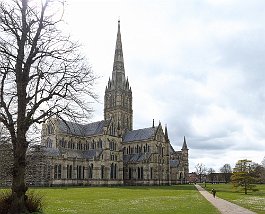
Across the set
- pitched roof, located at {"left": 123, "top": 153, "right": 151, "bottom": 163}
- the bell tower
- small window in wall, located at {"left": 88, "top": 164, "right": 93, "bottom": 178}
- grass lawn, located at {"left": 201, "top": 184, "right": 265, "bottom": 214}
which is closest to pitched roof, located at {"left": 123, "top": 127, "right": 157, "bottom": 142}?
the bell tower

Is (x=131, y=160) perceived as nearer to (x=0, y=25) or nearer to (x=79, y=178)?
(x=79, y=178)

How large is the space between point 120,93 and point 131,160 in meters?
23.3

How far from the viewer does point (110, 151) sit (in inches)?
3388

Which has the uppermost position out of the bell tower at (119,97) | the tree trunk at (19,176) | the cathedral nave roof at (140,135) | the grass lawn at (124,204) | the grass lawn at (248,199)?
the bell tower at (119,97)

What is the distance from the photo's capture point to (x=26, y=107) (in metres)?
19.9

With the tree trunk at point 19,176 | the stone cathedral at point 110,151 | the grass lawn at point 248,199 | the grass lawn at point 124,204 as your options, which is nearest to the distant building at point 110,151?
the stone cathedral at point 110,151

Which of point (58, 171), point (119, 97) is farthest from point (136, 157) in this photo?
point (58, 171)

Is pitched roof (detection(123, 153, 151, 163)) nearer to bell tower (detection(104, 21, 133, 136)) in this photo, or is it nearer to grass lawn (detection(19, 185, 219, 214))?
bell tower (detection(104, 21, 133, 136))

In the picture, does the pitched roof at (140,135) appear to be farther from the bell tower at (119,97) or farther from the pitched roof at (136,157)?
the pitched roof at (136,157)

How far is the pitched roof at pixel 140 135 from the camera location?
93625 millimetres

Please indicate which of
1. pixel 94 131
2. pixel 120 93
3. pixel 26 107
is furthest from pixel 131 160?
pixel 26 107

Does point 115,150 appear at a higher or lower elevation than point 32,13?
lower

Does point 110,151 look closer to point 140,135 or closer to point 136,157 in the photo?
point 136,157

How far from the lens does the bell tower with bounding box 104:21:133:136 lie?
106 meters
